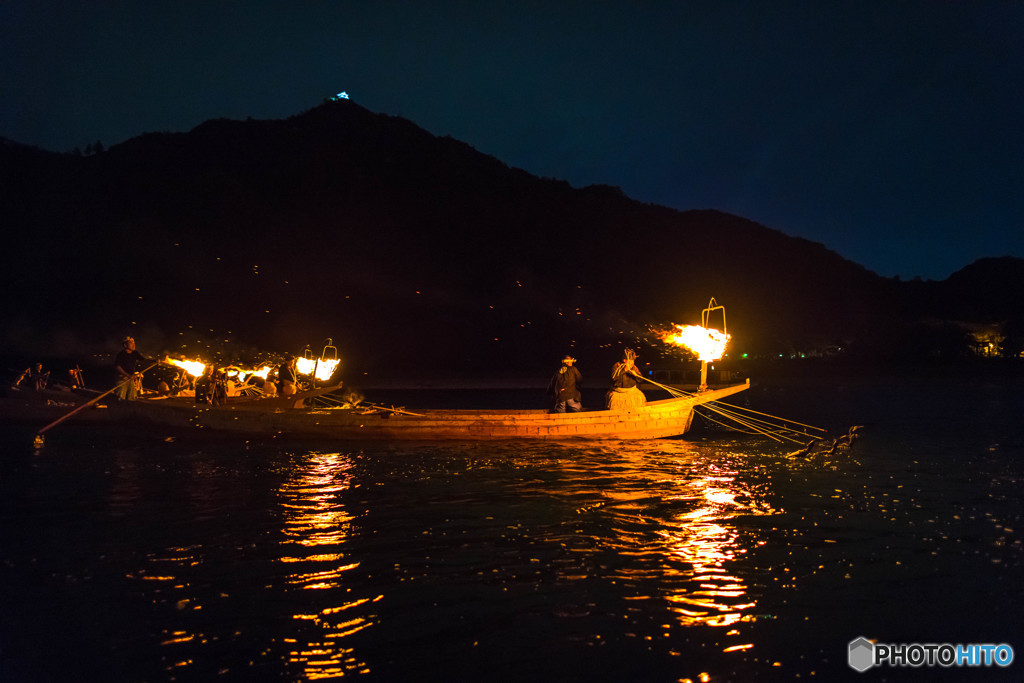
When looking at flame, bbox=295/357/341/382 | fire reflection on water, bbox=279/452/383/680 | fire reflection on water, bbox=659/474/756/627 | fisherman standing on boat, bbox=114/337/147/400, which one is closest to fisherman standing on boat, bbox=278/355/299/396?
flame, bbox=295/357/341/382

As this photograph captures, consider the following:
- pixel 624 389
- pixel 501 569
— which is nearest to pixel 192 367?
pixel 624 389

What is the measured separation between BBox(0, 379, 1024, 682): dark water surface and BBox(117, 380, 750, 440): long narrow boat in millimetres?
2369

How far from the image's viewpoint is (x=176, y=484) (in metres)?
13.0

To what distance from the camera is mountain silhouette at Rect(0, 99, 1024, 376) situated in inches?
2655

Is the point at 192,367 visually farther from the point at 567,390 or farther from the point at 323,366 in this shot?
the point at 567,390

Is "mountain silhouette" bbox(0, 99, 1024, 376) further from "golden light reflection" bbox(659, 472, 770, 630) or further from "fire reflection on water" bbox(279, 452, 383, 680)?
"golden light reflection" bbox(659, 472, 770, 630)

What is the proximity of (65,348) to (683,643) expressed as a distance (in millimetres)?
71941

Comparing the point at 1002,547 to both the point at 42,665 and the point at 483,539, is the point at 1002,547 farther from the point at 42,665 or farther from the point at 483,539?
the point at 42,665

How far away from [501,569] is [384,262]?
77683mm

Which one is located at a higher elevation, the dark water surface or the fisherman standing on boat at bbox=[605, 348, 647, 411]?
the fisherman standing on boat at bbox=[605, 348, 647, 411]

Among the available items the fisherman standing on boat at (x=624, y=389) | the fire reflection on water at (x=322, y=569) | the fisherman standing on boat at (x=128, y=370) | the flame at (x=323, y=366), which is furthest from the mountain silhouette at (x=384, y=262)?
the fire reflection on water at (x=322, y=569)

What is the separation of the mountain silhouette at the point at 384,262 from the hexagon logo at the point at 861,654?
54.3 metres

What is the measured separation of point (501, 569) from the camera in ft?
25.8

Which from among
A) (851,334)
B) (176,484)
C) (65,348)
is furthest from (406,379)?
(851,334)
